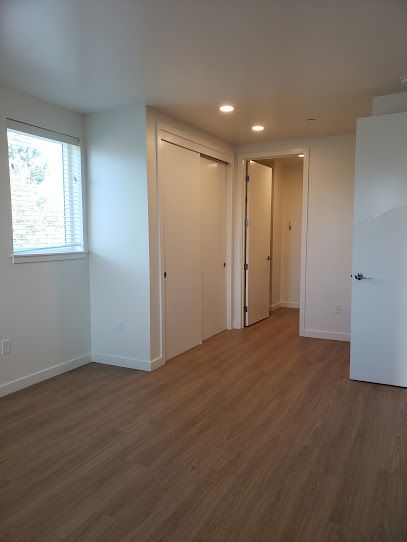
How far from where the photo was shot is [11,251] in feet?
11.4

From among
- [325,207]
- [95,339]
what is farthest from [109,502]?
[325,207]

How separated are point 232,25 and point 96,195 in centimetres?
230

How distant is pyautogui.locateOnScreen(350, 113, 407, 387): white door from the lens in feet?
11.2

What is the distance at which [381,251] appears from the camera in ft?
11.5

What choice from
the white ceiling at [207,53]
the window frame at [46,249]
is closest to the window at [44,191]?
the window frame at [46,249]

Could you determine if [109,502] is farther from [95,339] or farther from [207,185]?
[207,185]

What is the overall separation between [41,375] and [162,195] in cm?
202

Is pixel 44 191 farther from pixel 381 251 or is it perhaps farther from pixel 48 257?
pixel 381 251

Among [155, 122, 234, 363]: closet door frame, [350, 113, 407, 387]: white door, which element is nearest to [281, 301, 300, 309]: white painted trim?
[155, 122, 234, 363]: closet door frame

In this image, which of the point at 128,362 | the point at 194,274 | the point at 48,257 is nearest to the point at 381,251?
the point at 194,274

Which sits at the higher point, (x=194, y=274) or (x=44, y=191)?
(x=44, y=191)

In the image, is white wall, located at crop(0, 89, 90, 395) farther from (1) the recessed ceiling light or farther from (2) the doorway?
(2) the doorway

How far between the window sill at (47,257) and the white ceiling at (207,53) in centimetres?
137

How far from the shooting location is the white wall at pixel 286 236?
7074 mm
